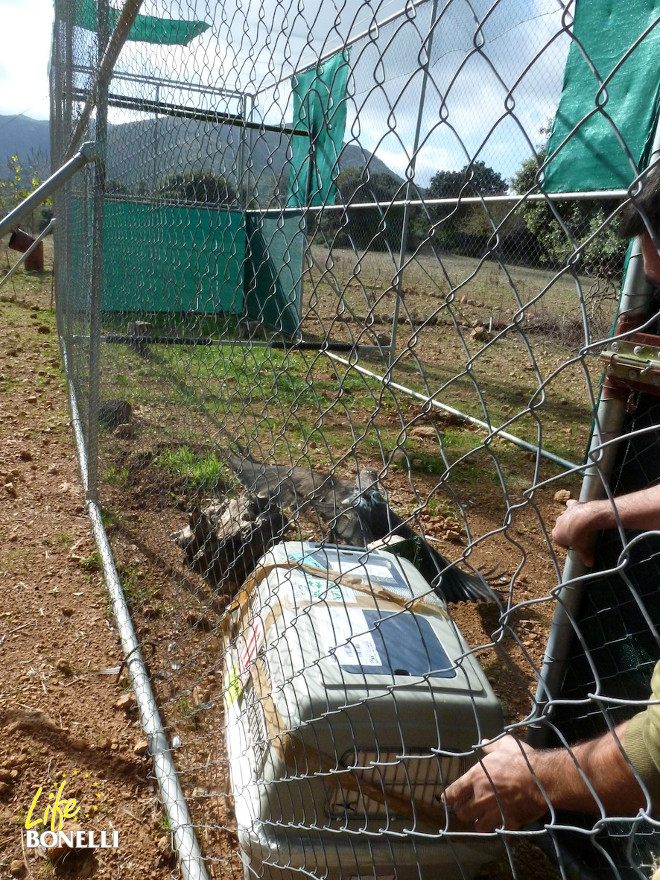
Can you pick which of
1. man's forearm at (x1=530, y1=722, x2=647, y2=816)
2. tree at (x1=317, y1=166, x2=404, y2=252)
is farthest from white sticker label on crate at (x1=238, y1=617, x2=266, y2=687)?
tree at (x1=317, y1=166, x2=404, y2=252)

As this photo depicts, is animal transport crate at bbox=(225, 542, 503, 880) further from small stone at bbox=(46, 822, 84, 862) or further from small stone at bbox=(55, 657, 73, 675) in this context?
small stone at bbox=(55, 657, 73, 675)

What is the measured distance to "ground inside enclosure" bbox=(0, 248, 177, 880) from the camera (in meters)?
2.07

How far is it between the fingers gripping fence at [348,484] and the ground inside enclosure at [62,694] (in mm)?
145

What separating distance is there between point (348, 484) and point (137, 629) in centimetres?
148

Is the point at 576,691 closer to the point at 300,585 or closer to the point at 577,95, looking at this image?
the point at 300,585

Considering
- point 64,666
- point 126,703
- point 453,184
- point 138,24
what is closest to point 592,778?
point 126,703

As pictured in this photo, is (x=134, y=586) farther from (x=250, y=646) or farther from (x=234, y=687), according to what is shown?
(x=250, y=646)

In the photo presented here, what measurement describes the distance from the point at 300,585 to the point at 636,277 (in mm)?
1250

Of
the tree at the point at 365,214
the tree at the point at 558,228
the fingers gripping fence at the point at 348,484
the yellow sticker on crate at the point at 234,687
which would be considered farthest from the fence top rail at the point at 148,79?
the tree at the point at 558,228

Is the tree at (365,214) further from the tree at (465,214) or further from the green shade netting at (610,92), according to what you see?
the green shade netting at (610,92)

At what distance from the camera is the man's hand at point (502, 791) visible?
3.94 feet

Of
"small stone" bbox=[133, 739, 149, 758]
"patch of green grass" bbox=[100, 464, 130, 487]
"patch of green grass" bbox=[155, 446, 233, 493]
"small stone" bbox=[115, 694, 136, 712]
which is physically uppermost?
"patch of green grass" bbox=[155, 446, 233, 493]

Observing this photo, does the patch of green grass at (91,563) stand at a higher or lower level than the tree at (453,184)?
lower

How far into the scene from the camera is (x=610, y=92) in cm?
382
